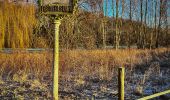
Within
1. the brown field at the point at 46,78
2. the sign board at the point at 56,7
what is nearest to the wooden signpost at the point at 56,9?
the sign board at the point at 56,7

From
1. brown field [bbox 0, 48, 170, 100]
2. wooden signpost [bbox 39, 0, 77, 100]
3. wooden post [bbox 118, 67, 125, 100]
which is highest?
wooden signpost [bbox 39, 0, 77, 100]

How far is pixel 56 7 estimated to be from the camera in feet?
20.7

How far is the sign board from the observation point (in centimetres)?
623

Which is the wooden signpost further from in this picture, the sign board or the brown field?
the brown field

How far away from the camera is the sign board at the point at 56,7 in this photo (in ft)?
20.5

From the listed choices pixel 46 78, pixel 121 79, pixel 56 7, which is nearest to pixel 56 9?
pixel 56 7

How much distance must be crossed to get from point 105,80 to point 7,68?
13.0ft

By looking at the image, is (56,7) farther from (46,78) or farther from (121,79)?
(46,78)

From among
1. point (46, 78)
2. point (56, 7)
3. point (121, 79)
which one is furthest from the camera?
point (46, 78)

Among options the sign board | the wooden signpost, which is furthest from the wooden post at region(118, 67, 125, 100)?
the sign board

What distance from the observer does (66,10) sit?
20.7 feet

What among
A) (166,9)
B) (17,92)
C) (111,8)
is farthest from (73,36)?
(166,9)

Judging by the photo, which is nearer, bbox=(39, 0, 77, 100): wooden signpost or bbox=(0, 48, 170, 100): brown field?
bbox=(39, 0, 77, 100): wooden signpost

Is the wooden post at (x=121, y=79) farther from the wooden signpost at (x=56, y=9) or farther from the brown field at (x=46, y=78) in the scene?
the brown field at (x=46, y=78)
